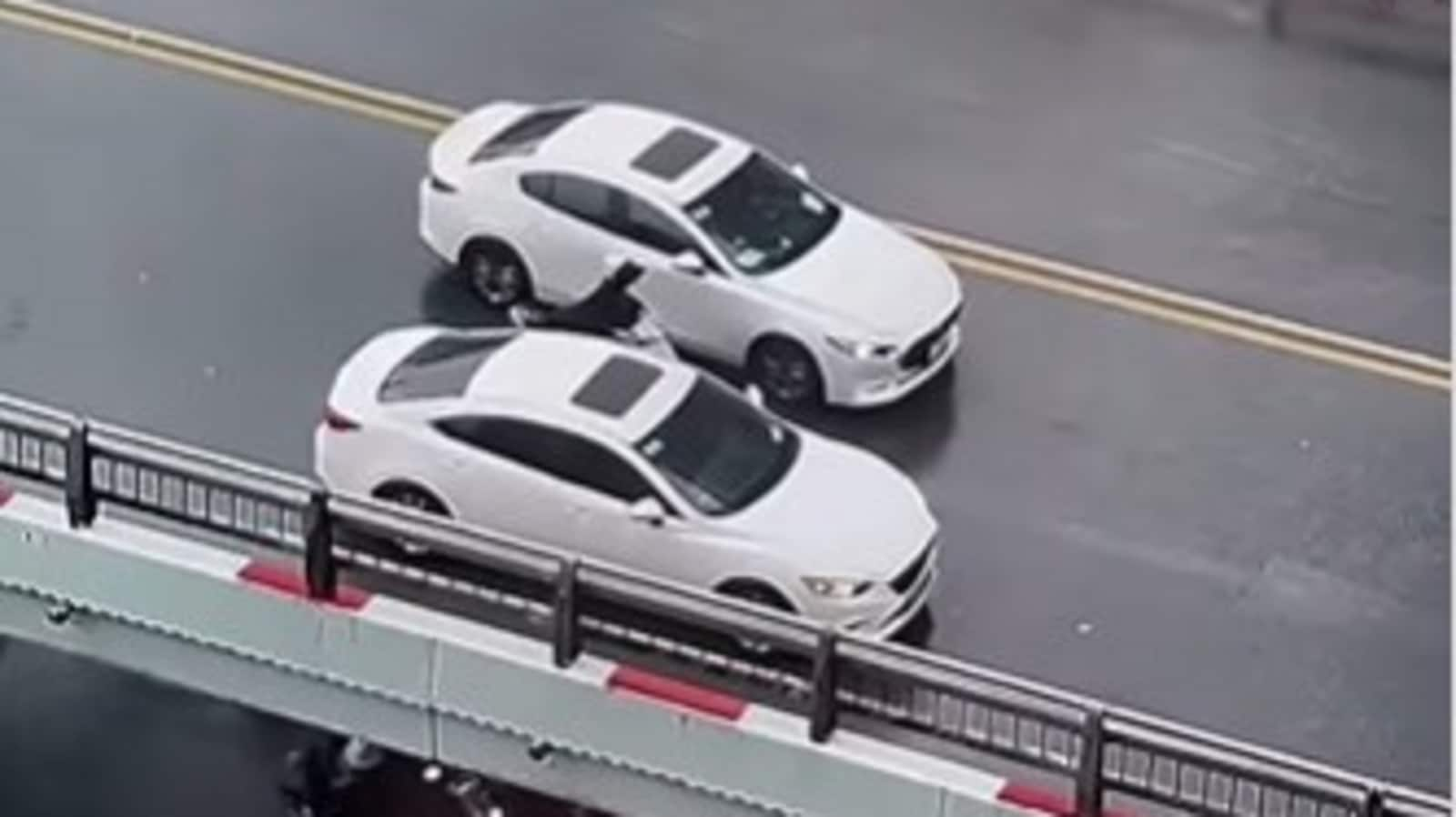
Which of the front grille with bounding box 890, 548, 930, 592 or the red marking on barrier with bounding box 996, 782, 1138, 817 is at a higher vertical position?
the red marking on barrier with bounding box 996, 782, 1138, 817

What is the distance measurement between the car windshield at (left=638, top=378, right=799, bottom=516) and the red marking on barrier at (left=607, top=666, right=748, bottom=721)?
207cm

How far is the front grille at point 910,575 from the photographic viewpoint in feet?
66.2

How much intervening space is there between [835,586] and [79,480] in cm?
400

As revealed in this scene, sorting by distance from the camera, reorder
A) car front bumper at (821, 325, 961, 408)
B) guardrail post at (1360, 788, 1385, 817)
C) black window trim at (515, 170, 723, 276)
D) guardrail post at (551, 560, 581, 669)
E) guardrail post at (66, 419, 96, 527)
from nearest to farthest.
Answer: guardrail post at (1360, 788, 1385, 817) < guardrail post at (551, 560, 581, 669) < guardrail post at (66, 419, 96, 527) < car front bumper at (821, 325, 961, 408) < black window trim at (515, 170, 723, 276)

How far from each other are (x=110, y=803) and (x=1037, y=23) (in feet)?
30.0

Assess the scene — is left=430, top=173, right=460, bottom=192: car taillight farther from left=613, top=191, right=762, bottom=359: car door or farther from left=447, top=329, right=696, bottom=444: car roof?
left=447, top=329, right=696, bottom=444: car roof

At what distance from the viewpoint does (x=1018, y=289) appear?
79.2 feet

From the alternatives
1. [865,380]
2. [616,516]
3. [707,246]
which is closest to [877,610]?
[616,516]

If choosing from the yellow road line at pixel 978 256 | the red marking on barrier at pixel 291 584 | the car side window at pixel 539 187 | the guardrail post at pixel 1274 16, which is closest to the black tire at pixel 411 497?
the red marking on barrier at pixel 291 584

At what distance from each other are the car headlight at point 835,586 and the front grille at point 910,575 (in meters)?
0.17

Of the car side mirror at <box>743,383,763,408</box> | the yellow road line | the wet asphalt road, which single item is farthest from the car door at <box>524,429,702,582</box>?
the yellow road line

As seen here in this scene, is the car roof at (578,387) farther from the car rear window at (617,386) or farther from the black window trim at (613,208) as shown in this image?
the black window trim at (613,208)

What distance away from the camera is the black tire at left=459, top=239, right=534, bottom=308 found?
23641mm

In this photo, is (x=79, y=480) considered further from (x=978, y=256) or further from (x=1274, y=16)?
(x=1274, y=16)
